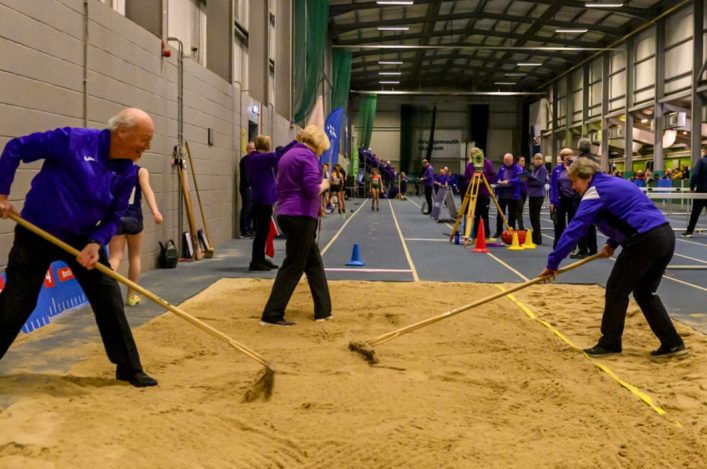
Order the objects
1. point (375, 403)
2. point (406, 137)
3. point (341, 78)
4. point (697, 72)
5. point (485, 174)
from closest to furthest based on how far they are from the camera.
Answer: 1. point (375, 403)
2. point (485, 174)
3. point (697, 72)
4. point (341, 78)
5. point (406, 137)

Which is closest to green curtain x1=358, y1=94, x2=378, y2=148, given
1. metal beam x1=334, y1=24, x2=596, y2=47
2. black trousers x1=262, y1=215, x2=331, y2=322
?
metal beam x1=334, y1=24, x2=596, y2=47

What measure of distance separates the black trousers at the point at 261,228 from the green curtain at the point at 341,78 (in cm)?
2072

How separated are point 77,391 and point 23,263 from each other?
2.51 feet

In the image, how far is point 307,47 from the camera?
1877 cm

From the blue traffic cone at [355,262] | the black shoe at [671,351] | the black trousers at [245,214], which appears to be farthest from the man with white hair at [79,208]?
the black trousers at [245,214]

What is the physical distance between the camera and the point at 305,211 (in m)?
6.07

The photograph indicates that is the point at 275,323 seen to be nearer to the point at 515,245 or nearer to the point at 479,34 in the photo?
the point at 515,245

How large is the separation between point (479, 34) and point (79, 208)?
3316cm

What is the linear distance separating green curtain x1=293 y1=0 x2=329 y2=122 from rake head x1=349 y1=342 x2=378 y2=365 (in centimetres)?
1432

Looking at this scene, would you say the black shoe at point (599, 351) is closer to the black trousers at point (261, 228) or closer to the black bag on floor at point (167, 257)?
the black trousers at point (261, 228)

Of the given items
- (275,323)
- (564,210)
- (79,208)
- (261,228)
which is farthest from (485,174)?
(79,208)

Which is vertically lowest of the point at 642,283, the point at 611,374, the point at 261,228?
the point at 611,374

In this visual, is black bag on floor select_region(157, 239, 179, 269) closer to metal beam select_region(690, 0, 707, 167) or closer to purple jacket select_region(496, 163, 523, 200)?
purple jacket select_region(496, 163, 523, 200)

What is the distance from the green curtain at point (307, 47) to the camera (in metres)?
18.4
